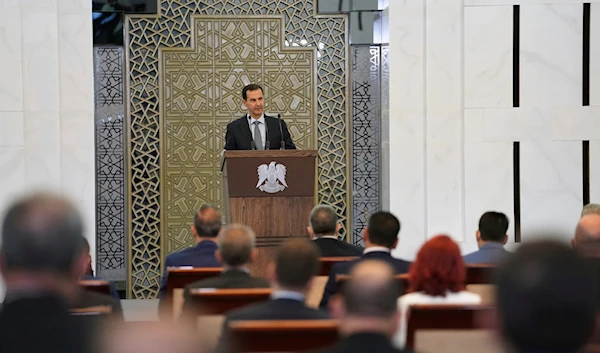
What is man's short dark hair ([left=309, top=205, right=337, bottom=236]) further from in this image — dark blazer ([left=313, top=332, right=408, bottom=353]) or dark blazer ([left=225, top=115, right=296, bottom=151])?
dark blazer ([left=313, top=332, right=408, bottom=353])

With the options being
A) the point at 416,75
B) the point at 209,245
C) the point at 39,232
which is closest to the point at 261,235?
the point at 209,245

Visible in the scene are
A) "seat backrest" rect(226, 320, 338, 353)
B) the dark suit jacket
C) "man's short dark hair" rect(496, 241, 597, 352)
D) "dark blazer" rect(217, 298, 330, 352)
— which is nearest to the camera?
"man's short dark hair" rect(496, 241, 597, 352)

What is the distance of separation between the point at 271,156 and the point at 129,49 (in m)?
3.38

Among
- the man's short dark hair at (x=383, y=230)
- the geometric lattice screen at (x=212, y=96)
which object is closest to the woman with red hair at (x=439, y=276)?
the man's short dark hair at (x=383, y=230)

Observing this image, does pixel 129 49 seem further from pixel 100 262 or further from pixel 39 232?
pixel 39 232

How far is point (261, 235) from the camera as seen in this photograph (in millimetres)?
6371

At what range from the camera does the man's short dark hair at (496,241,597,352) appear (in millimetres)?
1610

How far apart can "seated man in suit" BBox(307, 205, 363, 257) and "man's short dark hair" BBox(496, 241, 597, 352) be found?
372 centimetres

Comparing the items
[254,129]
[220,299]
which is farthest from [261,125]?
[220,299]

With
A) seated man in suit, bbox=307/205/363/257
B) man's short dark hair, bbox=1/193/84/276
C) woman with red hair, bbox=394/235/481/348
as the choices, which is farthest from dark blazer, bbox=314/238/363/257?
man's short dark hair, bbox=1/193/84/276

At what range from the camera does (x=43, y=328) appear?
6.72ft

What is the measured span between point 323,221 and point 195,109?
428cm

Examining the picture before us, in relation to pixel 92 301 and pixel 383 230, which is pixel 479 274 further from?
pixel 92 301

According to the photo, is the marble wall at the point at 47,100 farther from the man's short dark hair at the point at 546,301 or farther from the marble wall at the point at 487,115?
the man's short dark hair at the point at 546,301
